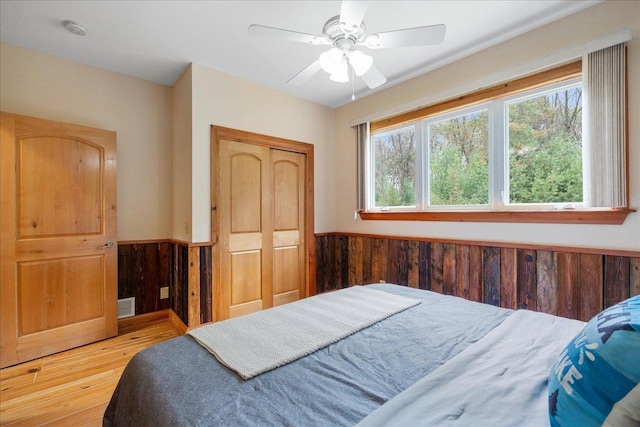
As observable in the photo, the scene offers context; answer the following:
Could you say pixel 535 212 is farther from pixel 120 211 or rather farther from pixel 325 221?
pixel 120 211

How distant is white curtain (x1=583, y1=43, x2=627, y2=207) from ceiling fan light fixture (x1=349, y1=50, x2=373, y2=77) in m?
1.57

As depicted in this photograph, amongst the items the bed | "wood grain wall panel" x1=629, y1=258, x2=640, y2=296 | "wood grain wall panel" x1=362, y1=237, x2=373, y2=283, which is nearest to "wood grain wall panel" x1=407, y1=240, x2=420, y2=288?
"wood grain wall panel" x1=362, y1=237, x2=373, y2=283

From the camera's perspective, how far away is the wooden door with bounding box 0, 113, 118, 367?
225 centimetres

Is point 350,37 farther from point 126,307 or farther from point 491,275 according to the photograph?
point 126,307

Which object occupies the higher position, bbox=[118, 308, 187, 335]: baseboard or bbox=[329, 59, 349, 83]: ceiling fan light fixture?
bbox=[329, 59, 349, 83]: ceiling fan light fixture

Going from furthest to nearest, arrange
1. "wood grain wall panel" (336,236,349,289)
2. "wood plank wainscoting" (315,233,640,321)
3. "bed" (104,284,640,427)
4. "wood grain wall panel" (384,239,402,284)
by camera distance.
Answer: "wood grain wall panel" (336,236,349,289) < "wood grain wall panel" (384,239,402,284) < "wood plank wainscoting" (315,233,640,321) < "bed" (104,284,640,427)

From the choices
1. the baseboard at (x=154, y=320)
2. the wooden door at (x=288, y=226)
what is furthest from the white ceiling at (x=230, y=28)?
the baseboard at (x=154, y=320)

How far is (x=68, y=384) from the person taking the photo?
6.65ft

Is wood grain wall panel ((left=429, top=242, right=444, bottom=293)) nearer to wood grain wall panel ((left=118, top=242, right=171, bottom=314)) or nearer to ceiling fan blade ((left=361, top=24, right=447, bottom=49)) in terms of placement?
ceiling fan blade ((left=361, top=24, right=447, bottom=49))

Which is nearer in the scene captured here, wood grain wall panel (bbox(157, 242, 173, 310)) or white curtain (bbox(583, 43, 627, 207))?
white curtain (bbox(583, 43, 627, 207))

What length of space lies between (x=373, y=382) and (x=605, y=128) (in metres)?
2.31

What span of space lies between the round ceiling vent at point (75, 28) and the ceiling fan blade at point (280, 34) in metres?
1.64

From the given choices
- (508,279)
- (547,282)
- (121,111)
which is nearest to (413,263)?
(508,279)

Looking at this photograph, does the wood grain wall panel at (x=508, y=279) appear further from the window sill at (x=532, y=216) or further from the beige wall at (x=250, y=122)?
the beige wall at (x=250, y=122)
